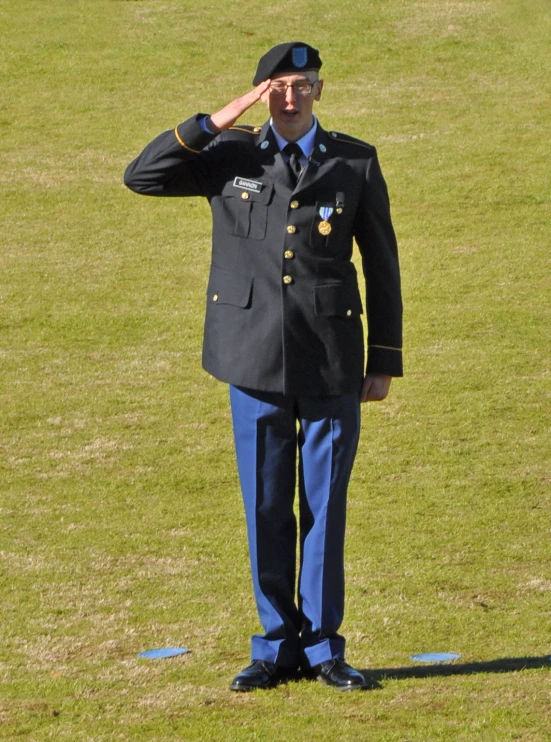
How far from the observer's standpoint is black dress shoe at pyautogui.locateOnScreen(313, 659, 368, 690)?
3.83 meters

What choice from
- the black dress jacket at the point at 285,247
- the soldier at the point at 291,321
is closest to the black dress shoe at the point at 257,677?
the soldier at the point at 291,321

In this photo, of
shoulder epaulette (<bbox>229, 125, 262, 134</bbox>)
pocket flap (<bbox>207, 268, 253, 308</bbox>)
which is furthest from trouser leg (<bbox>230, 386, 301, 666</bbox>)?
shoulder epaulette (<bbox>229, 125, 262, 134</bbox>)

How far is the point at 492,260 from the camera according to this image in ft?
31.2

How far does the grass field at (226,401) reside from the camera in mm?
4066

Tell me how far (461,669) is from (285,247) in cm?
139

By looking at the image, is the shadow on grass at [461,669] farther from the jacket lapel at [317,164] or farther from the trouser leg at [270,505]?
the jacket lapel at [317,164]

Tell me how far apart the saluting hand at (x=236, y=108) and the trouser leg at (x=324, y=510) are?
2.61ft

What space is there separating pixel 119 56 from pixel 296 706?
11.5 m

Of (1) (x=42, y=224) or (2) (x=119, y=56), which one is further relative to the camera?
(2) (x=119, y=56)

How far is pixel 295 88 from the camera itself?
147 inches

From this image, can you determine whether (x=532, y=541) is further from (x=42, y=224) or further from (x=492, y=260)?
(x=42, y=224)

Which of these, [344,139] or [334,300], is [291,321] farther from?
[344,139]

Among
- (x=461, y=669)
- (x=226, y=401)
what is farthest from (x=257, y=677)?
(x=226, y=401)

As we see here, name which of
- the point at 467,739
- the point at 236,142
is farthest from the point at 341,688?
the point at 236,142
